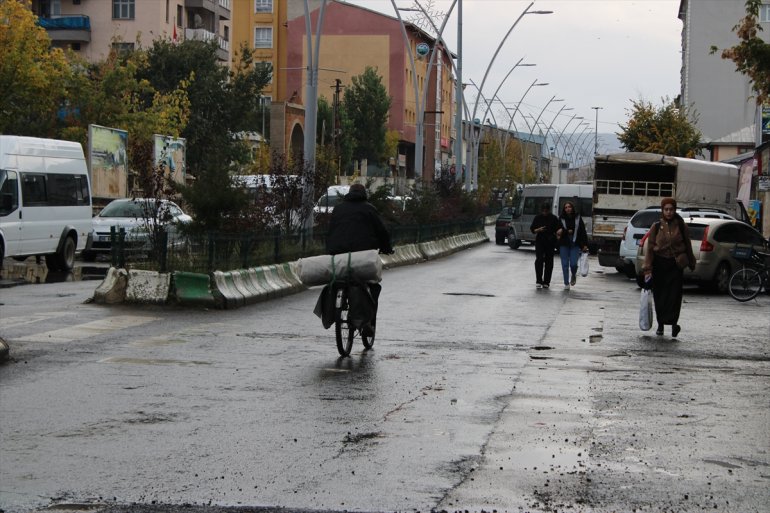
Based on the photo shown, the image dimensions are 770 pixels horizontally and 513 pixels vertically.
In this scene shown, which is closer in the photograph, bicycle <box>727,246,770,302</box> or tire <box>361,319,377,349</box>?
tire <box>361,319,377,349</box>

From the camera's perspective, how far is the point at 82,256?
31.9 metres

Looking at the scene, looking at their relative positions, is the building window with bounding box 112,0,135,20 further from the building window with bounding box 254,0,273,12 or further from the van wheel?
the van wheel

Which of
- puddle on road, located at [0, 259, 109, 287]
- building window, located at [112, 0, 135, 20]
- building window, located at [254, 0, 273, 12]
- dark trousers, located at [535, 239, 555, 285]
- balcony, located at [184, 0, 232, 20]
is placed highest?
building window, located at [254, 0, 273, 12]

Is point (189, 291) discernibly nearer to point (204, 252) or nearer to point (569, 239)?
point (204, 252)

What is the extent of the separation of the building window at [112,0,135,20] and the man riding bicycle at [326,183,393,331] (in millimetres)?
64773

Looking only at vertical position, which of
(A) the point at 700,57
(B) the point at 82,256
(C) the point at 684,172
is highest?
(A) the point at 700,57

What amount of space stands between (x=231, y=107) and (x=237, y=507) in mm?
63445

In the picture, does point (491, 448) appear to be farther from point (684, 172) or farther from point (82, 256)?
point (684, 172)

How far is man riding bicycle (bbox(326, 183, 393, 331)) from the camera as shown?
521 inches

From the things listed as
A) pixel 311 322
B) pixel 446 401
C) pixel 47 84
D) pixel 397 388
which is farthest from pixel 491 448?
pixel 47 84

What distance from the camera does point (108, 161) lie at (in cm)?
3841

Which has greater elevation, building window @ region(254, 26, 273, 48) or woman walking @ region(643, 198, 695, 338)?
building window @ region(254, 26, 273, 48)

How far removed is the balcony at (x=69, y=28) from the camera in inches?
2918

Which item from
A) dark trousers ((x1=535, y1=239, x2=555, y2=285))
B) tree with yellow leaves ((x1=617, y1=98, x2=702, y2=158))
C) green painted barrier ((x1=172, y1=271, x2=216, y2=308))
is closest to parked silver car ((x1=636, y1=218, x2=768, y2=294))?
dark trousers ((x1=535, y1=239, x2=555, y2=285))
